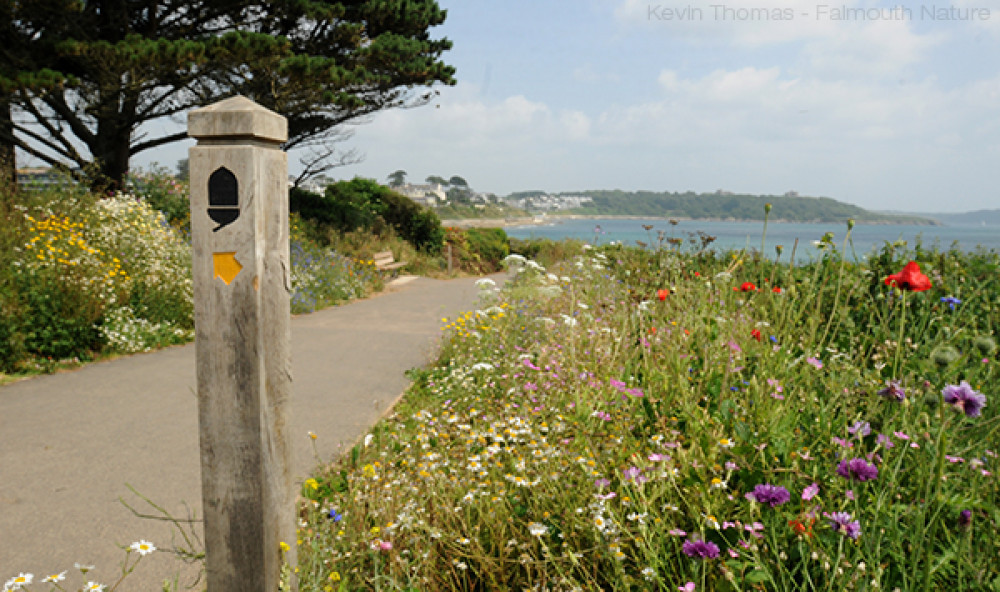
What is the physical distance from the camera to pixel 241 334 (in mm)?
1923

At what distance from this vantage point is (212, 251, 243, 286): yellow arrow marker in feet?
6.23

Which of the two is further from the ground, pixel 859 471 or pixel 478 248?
pixel 478 248

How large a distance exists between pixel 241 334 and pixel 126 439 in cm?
296

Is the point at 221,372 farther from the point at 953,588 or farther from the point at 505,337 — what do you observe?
the point at 505,337

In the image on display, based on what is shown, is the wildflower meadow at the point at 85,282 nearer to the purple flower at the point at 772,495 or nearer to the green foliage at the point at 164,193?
the green foliage at the point at 164,193

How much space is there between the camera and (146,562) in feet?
8.83

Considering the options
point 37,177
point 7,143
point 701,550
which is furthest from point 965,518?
point 7,143

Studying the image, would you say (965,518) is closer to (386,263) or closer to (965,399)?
(965,399)

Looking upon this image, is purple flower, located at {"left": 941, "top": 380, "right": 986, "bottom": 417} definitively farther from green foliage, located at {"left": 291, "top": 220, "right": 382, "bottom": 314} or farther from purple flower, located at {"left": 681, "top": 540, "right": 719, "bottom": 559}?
green foliage, located at {"left": 291, "top": 220, "right": 382, "bottom": 314}

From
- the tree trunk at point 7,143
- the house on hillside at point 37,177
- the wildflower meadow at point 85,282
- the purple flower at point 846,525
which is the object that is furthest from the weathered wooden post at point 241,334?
the tree trunk at point 7,143

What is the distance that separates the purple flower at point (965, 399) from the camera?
1.36 meters

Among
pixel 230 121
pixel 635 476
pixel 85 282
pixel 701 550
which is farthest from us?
pixel 85 282

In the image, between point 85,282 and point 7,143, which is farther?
point 7,143

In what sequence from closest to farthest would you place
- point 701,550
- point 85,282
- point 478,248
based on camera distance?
point 701,550 < point 85,282 < point 478,248
